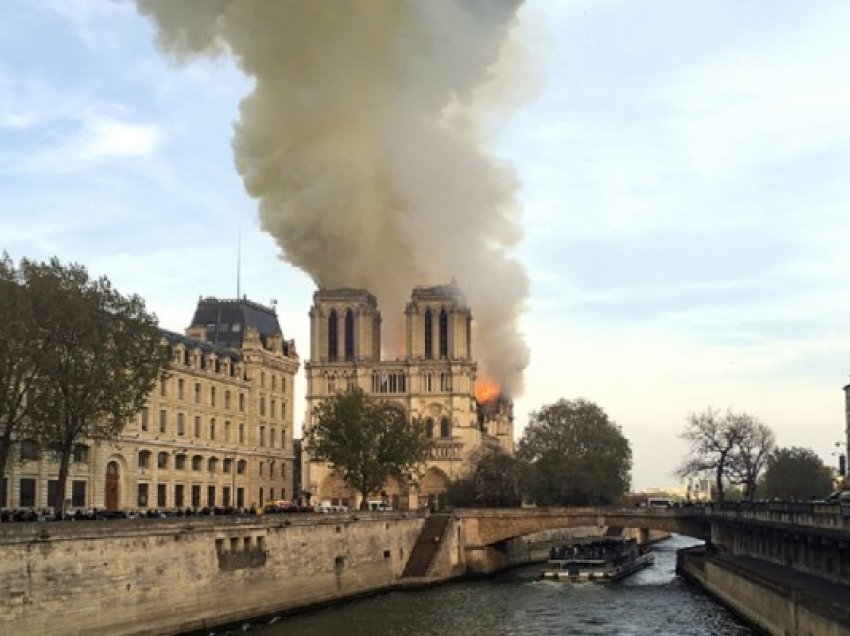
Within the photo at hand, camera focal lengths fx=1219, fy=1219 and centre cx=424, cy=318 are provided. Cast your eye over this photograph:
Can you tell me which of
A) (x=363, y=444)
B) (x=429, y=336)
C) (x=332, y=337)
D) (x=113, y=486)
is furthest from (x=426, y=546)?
(x=332, y=337)

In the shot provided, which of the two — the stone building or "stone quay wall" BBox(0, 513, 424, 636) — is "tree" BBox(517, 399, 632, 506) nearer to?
the stone building

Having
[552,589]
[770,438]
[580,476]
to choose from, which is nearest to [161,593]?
[552,589]

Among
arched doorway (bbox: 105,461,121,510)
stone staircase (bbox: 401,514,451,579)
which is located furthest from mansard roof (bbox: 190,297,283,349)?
arched doorway (bbox: 105,461,121,510)

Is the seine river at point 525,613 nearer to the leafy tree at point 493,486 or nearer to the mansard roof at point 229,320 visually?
the mansard roof at point 229,320

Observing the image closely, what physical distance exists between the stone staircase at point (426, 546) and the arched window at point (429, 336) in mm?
75640

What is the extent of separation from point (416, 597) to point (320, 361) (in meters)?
102

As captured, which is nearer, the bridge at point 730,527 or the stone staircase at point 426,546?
the bridge at point 730,527

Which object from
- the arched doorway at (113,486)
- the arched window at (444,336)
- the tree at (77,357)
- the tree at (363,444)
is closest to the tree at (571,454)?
the arched window at (444,336)

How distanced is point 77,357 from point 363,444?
52539mm

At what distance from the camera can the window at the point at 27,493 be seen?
8906 cm

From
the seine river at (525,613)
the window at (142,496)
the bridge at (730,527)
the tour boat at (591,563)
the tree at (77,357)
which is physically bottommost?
the seine river at (525,613)

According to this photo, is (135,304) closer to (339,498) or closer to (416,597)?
(416,597)

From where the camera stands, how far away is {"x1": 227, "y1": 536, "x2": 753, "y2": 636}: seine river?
71688 millimetres

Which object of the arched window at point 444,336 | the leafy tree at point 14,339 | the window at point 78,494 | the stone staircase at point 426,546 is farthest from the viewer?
the arched window at point 444,336
